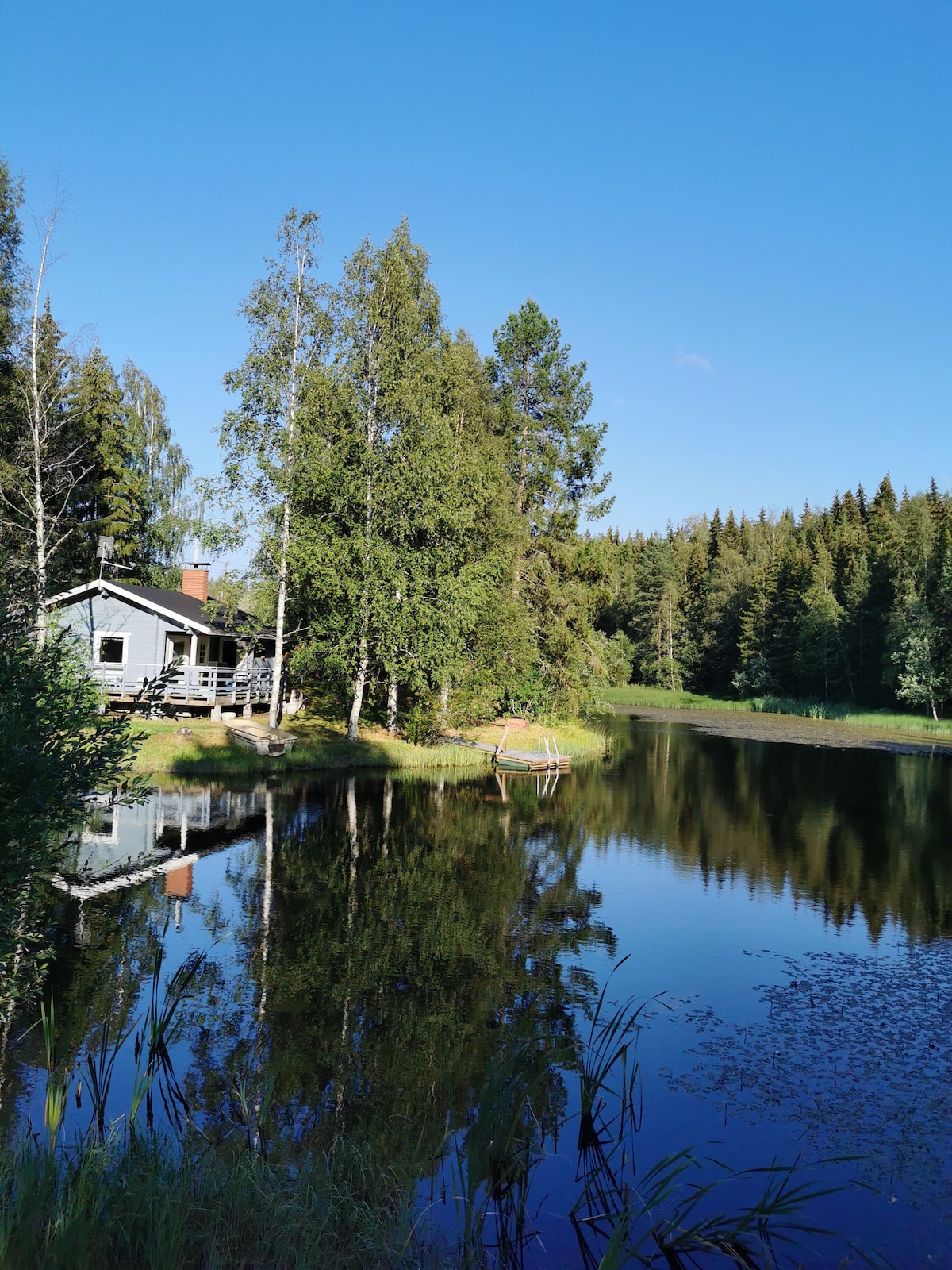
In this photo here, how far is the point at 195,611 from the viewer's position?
3888cm

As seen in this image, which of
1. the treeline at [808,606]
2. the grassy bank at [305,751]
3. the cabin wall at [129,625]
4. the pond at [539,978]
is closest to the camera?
the pond at [539,978]

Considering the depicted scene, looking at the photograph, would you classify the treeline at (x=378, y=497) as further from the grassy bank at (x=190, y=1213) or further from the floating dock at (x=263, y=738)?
the grassy bank at (x=190, y=1213)

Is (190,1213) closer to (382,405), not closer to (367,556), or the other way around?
(367,556)

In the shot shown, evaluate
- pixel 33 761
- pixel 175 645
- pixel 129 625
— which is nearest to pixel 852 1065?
pixel 33 761

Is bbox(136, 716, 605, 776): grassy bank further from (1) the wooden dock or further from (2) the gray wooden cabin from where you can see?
(2) the gray wooden cabin

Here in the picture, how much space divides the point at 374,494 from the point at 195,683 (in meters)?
10.3

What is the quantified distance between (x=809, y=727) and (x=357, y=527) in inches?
1655

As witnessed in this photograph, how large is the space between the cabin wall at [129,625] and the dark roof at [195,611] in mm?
659

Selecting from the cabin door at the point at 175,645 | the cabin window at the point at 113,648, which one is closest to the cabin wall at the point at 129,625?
the cabin window at the point at 113,648

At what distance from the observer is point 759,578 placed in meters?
89.2

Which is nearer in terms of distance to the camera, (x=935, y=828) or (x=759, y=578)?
(x=935, y=828)

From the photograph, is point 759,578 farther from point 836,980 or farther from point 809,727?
point 836,980

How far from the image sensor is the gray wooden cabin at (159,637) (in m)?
35.1

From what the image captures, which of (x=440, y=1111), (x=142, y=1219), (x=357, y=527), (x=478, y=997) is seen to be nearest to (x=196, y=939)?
(x=478, y=997)
